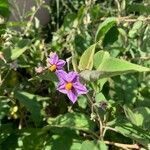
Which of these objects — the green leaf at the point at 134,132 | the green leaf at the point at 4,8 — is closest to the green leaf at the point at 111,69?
the green leaf at the point at 134,132

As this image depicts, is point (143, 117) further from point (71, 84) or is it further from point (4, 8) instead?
point (4, 8)

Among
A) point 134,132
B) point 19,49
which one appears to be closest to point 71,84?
point 134,132

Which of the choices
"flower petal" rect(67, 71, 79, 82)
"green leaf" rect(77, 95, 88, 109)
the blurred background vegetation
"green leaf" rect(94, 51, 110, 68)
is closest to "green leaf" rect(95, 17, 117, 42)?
the blurred background vegetation

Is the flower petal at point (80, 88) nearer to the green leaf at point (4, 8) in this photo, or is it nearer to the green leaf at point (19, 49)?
the green leaf at point (19, 49)

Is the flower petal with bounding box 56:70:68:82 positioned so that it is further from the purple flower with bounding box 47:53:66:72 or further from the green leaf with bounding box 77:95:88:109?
the green leaf with bounding box 77:95:88:109

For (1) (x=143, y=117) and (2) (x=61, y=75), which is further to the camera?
(1) (x=143, y=117)

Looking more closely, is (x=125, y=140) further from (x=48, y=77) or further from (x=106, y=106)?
(x=48, y=77)
